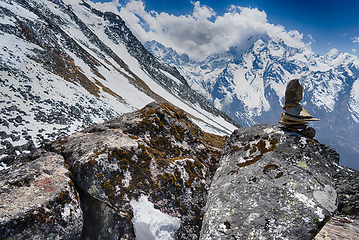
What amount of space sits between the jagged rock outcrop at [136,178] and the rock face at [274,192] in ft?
2.74

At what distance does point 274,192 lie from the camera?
17.3 feet

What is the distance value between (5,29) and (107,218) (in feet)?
207

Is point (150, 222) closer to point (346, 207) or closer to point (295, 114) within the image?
point (295, 114)

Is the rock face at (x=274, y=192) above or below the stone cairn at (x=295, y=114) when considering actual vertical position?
below

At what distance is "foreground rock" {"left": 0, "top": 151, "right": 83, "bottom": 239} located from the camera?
3949 mm

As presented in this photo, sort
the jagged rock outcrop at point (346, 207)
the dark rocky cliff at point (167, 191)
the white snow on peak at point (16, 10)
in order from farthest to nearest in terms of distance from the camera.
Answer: the white snow on peak at point (16, 10), the jagged rock outcrop at point (346, 207), the dark rocky cliff at point (167, 191)

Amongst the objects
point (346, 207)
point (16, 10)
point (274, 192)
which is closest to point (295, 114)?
point (274, 192)

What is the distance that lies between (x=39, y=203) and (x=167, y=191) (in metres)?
3.55

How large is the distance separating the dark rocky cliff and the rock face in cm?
3

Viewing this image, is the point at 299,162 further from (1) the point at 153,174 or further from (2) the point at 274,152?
(1) the point at 153,174

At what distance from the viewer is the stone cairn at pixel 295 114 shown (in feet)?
22.0

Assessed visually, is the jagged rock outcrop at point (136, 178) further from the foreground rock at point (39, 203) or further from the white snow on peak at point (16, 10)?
the white snow on peak at point (16, 10)

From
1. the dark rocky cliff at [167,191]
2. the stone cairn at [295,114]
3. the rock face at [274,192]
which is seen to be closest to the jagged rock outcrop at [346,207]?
the dark rocky cliff at [167,191]

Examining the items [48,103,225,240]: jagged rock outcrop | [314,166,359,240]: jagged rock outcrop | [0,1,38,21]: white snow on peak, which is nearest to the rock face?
[48,103,225,240]: jagged rock outcrop
